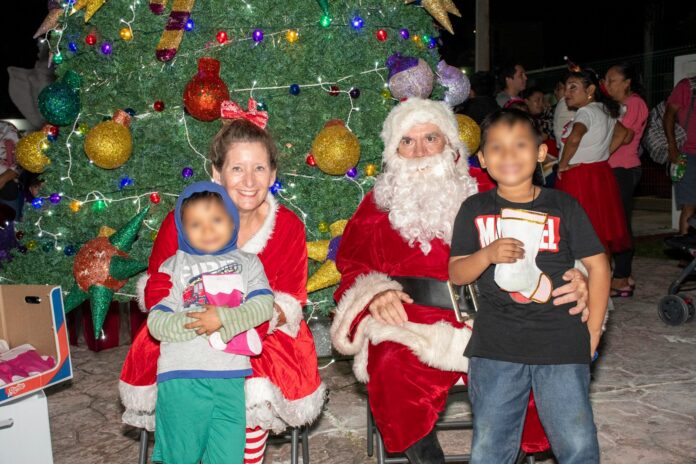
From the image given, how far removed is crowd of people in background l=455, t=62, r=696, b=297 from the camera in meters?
5.70

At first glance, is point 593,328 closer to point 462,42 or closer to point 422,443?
point 422,443

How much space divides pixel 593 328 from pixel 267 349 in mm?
1252

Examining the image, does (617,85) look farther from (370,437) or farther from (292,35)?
(370,437)

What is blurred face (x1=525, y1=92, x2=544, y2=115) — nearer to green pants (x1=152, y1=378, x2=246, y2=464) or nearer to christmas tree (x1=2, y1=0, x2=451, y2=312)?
christmas tree (x1=2, y1=0, x2=451, y2=312)

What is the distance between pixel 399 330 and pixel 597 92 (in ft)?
12.6

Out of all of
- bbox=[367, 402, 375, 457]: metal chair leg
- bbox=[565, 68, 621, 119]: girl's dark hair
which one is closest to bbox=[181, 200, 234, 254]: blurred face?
bbox=[367, 402, 375, 457]: metal chair leg

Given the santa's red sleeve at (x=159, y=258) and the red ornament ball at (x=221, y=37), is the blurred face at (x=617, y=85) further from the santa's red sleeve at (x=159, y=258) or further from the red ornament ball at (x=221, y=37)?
the santa's red sleeve at (x=159, y=258)

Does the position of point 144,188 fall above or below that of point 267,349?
above

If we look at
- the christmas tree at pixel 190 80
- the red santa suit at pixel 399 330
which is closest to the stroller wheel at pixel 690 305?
Result: the christmas tree at pixel 190 80

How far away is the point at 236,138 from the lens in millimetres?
2785

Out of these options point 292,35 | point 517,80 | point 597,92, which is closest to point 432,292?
point 292,35

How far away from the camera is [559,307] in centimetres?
235

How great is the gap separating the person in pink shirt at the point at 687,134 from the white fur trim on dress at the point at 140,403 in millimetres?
5554

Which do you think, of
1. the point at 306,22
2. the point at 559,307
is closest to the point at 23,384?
the point at 559,307
